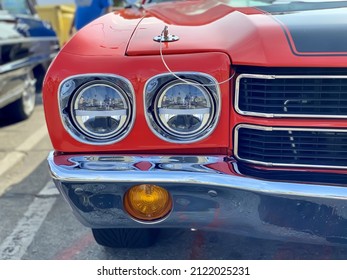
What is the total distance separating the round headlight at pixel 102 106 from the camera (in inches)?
67.9

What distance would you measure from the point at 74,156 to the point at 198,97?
22.3 inches

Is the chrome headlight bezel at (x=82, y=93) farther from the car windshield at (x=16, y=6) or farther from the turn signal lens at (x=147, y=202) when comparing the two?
the car windshield at (x=16, y=6)

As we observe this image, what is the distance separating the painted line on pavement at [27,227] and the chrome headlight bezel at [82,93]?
3.66 feet

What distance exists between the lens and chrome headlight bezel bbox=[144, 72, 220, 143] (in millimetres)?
1676

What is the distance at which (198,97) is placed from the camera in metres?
1.70

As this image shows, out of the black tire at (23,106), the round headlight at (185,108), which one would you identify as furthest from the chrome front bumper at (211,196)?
the black tire at (23,106)

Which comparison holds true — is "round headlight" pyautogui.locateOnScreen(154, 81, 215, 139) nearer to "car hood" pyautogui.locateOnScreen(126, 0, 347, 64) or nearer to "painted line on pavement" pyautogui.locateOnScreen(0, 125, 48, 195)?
"car hood" pyautogui.locateOnScreen(126, 0, 347, 64)

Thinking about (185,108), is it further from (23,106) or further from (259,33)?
(23,106)

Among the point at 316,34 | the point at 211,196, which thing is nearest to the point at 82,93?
the point at 211,196

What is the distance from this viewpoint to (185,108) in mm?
1707

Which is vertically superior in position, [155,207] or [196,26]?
[196,26]

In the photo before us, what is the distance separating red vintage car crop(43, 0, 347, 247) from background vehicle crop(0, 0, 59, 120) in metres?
2.95

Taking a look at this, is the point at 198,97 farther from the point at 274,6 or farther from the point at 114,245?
the point at 114,245
